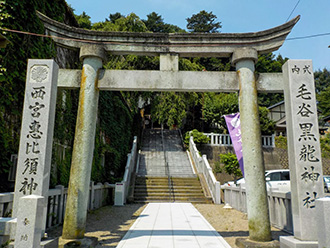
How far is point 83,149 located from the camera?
559 cm

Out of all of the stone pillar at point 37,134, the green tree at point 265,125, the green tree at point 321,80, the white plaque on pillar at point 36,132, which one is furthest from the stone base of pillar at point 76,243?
the green tree at point 321,80

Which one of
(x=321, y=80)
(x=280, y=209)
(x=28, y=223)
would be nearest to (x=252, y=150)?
(x=280, y=209)

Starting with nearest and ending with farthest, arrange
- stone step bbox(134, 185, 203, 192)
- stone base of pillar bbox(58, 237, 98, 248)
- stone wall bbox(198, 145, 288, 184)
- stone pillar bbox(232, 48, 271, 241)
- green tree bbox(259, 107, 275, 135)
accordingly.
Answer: stone base of pillar bbox(58, 237, 98, 248)
stone pillar bbox(232, 48, 271, 241)
stone step bbox(134, 185, 203, 192)
stone wall bbox(198, 145, 288, 184)
green tree bbox(259, 107, 275, 135)

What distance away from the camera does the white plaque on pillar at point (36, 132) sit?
4707 mm

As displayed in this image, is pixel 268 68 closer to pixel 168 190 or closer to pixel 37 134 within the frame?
pixel 168 190

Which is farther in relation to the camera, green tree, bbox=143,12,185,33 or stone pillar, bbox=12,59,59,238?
green tree, bbox=143,12,185,33

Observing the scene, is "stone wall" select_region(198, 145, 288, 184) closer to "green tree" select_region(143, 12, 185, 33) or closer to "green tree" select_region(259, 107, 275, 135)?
"green tree" select_region(259, 107, 275, 135)

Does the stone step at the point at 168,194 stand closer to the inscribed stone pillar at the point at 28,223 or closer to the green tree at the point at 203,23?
the inscribed stone pillar at the point at 28,223

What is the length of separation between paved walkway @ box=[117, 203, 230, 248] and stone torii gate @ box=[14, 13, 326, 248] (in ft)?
3.48

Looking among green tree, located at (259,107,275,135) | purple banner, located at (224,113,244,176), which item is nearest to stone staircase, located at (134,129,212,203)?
purple banner, located at (224,113,244,176)

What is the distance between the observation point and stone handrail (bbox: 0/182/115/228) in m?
4.94

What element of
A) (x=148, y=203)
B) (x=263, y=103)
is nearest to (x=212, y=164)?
(x=148, y=203)

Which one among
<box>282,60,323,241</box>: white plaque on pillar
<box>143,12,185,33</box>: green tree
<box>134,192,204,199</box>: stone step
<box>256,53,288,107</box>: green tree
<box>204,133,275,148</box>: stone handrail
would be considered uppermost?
<box>143,12,185,33</box>: green tree

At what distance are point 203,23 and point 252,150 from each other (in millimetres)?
→ 41643
